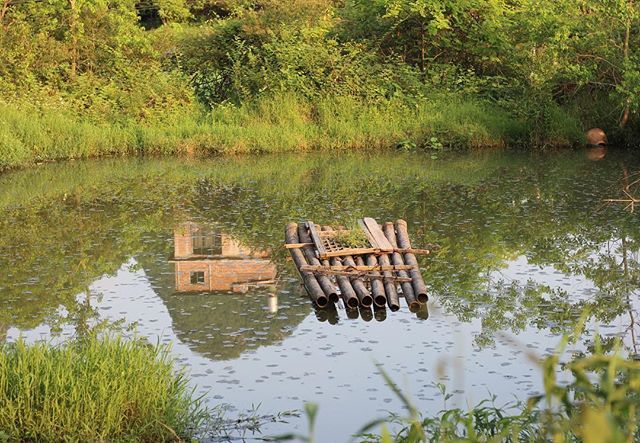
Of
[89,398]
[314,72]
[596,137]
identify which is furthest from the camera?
[314,72]

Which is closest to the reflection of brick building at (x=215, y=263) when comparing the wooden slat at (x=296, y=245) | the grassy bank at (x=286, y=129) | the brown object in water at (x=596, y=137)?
the wooden slat at (x=296, y=245)

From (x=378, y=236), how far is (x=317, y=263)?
100cm

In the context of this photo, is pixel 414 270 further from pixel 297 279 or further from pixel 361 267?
pixel 297 279

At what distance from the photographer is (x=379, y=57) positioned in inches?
937

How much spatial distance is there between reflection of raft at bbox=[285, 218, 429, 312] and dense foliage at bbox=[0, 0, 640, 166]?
30.9 ft

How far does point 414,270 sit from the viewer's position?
9930mm

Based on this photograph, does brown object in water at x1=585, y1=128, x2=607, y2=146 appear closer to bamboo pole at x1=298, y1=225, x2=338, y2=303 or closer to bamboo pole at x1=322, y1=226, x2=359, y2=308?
bamboo pole at x1=298, y1=225, x2=338, y2=303

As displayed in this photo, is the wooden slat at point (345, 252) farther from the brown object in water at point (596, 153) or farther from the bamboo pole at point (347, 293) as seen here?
the brown object in water at point (596, 153)

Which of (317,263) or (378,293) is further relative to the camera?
(317,263)

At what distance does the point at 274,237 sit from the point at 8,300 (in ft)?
12.2

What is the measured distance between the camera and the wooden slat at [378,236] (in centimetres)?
1043

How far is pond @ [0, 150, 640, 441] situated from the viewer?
7.49 meters

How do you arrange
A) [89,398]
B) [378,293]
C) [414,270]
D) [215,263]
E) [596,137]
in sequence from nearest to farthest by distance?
[89,398], [378,293], [414,270], [215,263], [596,137]

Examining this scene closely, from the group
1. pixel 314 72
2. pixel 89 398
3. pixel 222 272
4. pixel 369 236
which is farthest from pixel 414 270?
pixel 314 72
